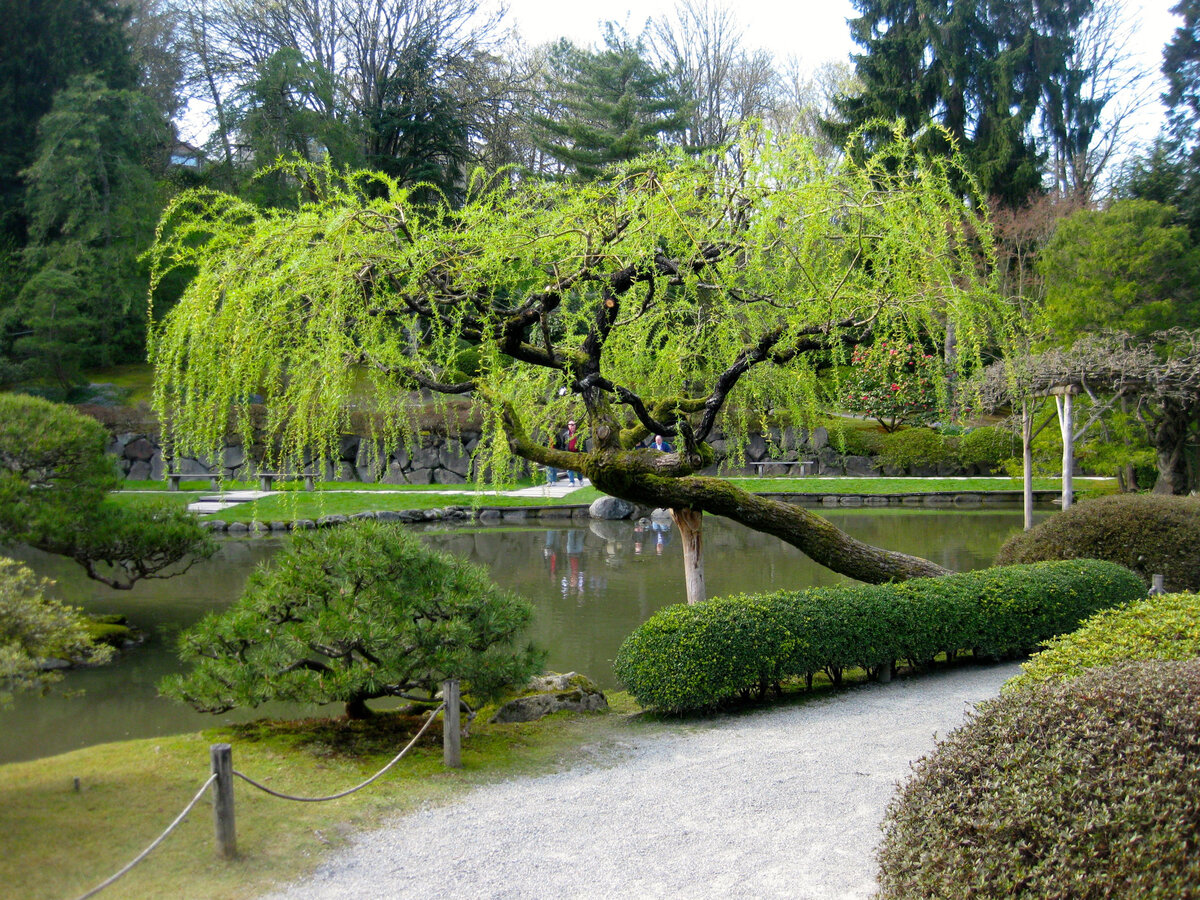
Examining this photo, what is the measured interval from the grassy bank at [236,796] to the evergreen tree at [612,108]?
22.6m

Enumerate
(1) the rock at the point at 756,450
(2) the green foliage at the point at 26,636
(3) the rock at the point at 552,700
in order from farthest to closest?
(1) the rock at the point at 756,450
(3) the rock at the point at 552,700
(2) the green foliage at the point at 26,636

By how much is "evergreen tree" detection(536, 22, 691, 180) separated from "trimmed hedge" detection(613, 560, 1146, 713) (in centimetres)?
2080

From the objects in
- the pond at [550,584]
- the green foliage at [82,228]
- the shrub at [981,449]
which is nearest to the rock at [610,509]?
the pond at [550,584]

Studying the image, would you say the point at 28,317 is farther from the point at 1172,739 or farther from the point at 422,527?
the point at 1172,739

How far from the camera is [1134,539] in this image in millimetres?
8945

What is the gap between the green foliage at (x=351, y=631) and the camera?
15.8 ft

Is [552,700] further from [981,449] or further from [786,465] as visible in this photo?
[981,449]

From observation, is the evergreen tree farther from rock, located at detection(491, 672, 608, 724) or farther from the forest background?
rock, located at detection(491, 672, 608, 724)

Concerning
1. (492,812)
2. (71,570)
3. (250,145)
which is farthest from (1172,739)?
(250,145)

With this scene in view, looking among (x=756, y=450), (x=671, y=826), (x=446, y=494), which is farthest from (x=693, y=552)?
(x=756, y=450)

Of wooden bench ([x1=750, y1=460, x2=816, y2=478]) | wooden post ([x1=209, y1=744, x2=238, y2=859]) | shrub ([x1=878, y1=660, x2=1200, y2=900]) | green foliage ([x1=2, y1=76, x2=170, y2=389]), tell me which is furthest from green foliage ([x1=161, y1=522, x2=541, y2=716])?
wooden bench ([x1=750, y1=460, x2=816, y2=478])

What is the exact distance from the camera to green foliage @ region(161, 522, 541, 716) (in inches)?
189

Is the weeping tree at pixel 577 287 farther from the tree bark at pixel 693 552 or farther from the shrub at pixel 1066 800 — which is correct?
the shrub at pixel 1066 800

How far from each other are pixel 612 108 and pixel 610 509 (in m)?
14.0
